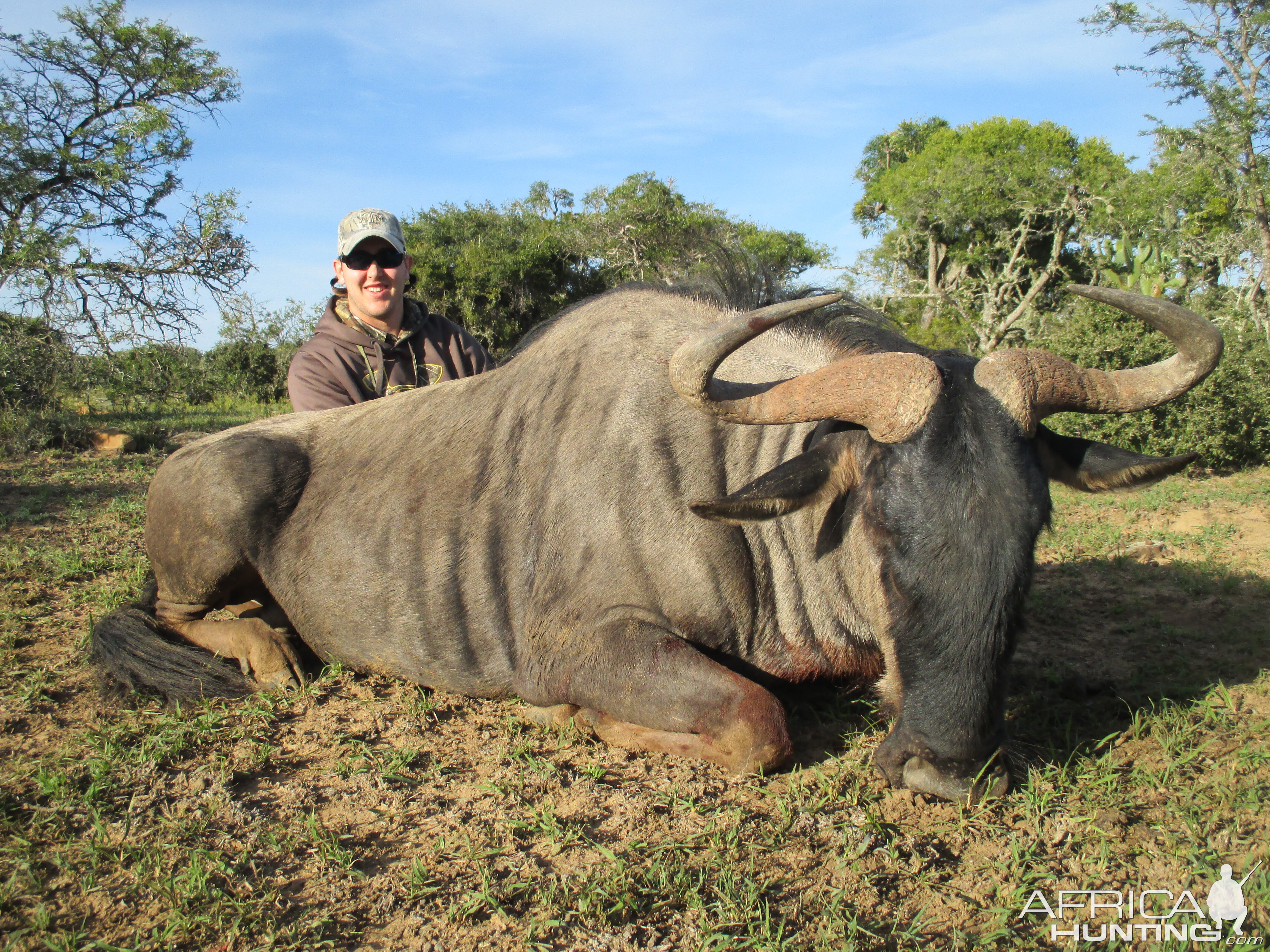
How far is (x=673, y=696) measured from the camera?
2.80m

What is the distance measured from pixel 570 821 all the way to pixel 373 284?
3608 mm

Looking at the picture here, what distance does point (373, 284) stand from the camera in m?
4.89

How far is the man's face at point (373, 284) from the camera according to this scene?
16.0ft

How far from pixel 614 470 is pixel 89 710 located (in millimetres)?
2357

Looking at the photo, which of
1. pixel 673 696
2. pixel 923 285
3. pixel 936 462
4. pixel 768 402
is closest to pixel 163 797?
pixel 673 696

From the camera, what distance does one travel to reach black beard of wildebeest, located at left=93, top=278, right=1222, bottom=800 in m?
2.44

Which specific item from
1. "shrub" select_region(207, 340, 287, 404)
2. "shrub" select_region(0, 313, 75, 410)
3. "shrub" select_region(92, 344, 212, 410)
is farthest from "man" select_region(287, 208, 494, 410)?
"shrub" select_region(207, 340, 287, 404)

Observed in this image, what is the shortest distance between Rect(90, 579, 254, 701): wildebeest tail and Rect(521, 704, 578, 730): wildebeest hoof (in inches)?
52.3

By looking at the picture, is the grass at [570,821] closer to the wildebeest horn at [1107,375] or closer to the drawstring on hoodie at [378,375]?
the wildebeest horn at [1107,375]

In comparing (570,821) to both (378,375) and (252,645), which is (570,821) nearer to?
(252,645)

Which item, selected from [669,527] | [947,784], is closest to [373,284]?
[669,527]

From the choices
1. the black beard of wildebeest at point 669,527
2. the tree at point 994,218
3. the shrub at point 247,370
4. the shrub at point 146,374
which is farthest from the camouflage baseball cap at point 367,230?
the tree at point 994,218

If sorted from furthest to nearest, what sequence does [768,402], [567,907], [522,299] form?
[522,299], [768,402], [567,907]

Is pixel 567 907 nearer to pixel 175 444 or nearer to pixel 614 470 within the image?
pixel 614 470
